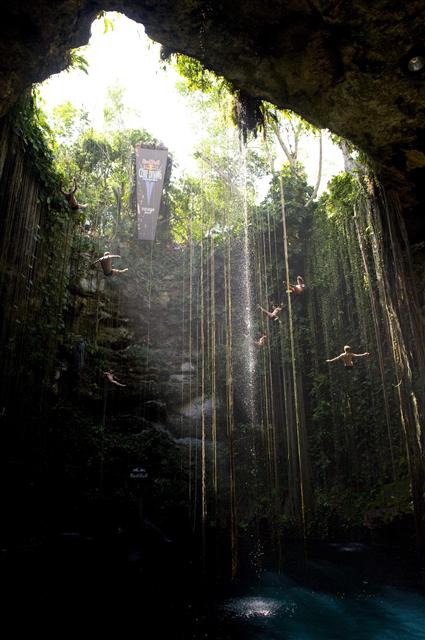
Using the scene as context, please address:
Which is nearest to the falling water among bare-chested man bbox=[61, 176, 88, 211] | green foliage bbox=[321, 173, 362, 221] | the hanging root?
green foliage bbox=[321, 173, 362, 221]

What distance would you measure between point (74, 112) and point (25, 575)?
602 inches

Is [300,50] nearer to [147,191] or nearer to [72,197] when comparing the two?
[72,197]

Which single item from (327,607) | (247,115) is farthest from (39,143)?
(327,607)

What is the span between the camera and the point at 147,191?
47.8 feet

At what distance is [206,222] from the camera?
15.8 m

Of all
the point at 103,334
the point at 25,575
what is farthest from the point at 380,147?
the point at 103,334

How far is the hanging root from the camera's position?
597 cm

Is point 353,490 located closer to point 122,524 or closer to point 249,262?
point 122,524

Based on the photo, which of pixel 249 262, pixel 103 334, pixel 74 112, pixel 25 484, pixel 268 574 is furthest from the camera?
pixel 74 112

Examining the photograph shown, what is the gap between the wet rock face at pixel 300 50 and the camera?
4.04m

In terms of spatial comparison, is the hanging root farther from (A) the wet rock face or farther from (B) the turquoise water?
(B) the turquoise water

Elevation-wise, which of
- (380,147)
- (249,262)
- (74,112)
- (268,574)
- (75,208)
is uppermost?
(74,112)

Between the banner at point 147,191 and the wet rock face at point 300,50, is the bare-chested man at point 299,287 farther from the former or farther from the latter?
the banner at point 147,191

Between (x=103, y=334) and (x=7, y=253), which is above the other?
(x=103, y=334)
